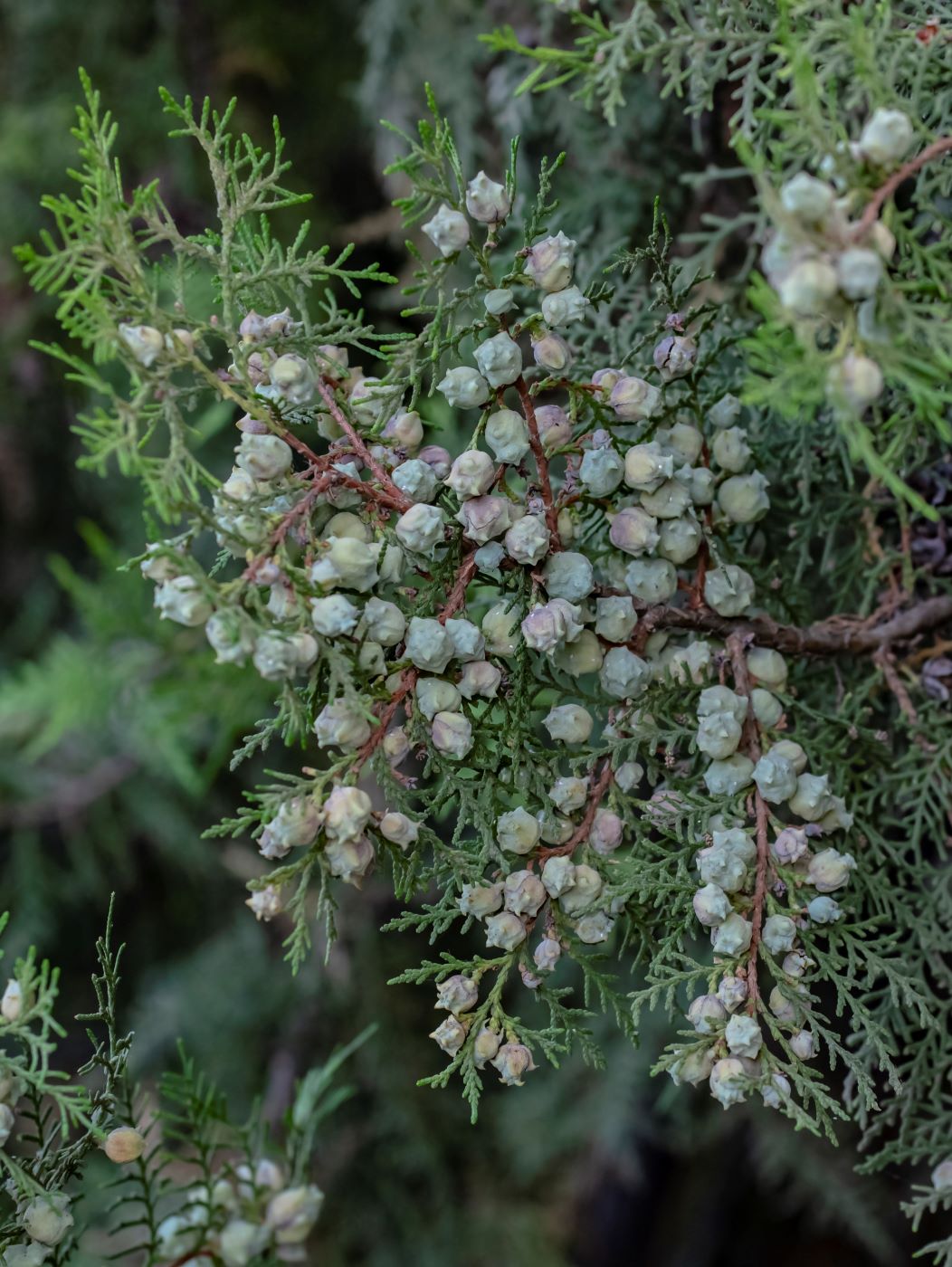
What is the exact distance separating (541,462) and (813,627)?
0.71 ft

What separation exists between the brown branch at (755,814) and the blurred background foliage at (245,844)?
1.98 feet

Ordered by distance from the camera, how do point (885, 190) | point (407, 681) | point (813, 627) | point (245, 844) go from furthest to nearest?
point (245, 844)
point (813, 627)
point (407, 681)
point (885, 190)

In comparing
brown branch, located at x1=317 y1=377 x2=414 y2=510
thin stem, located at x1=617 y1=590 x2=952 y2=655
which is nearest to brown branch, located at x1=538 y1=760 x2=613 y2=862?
thin stem, located at x1=617 y1=590 x2=952 y2=655

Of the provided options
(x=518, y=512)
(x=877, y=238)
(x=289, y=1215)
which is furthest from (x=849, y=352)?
(x=289, y=1215)

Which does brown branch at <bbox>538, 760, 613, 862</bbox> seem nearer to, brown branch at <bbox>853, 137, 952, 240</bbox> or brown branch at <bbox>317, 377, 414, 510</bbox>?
brown branch at <bbox>317, 377, 414, 510</bbox>

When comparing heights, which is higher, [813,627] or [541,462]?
[541,462]

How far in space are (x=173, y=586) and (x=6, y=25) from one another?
1.52 meters

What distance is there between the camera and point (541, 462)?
0.55m

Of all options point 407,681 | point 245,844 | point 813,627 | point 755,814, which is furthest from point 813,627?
point 245,844

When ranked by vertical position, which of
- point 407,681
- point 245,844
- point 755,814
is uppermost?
point 407,681

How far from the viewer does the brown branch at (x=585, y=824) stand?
55 centimetres

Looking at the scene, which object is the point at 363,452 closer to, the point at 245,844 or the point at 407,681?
the point at 407,681

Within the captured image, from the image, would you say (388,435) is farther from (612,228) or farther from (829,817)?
(612,228)

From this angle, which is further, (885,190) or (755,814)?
(755,814)
